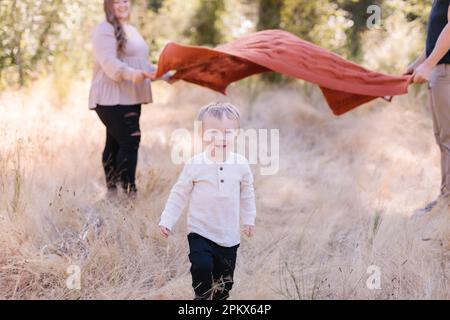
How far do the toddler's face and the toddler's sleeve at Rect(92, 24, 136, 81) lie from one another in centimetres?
137

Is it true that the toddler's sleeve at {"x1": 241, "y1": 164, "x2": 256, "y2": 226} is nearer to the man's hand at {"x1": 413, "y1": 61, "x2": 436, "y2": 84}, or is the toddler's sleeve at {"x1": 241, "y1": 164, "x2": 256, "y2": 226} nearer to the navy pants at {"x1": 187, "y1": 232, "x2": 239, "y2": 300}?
the navy pants at {"x1": 187, "y1": 232, "x2": 239, "y2": 300}

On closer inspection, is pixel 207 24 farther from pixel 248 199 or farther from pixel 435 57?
pixel 248 199

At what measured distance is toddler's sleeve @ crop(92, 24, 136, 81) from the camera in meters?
3.93

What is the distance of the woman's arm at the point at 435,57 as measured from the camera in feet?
11.5

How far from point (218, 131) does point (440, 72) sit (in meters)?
1.75

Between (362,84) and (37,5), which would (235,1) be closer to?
(37,5)

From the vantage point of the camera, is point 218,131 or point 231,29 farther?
point 231,29

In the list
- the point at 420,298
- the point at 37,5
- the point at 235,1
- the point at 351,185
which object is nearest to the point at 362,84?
the point at 351,185

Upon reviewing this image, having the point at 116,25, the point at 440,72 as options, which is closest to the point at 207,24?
the point at 116,25

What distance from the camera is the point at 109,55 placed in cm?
395

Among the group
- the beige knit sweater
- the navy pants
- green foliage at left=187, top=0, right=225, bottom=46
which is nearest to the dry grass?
the navy pants

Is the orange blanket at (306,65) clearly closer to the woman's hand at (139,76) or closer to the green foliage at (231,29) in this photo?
the woman's hand at (139,76)

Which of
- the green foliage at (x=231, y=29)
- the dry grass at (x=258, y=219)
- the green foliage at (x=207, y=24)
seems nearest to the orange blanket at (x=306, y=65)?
the dry grass at (x=258, y=219)
